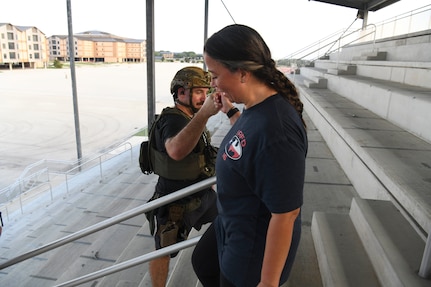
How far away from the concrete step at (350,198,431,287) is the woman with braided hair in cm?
47

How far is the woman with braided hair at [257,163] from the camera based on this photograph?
2.93 ft

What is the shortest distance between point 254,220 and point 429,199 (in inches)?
46.2

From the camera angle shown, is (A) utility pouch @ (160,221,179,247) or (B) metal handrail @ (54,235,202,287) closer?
(B) metal handrail @ (54,235,202,287)

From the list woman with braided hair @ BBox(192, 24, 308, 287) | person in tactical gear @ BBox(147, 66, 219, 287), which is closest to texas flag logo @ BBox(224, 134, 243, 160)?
woman with braided hair @ BBox(192, 24, 308, 287)

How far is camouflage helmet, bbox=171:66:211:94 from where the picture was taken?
2.02 m

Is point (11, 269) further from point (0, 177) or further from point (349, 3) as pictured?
point (349, 3)

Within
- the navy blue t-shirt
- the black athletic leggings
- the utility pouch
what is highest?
the navy blue t-shirt

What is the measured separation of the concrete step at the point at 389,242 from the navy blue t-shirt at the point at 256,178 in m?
0.60

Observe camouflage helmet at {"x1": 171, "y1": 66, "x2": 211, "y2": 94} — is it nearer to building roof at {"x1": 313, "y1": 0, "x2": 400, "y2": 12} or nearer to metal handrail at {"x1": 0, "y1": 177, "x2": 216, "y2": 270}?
metal handrail at {"x1": 0, "y1": 177, "x2": 216, "y2": 270}

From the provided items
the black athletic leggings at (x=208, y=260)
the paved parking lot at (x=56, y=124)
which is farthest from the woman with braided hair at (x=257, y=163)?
the paved parking lot at (x=56, y=124)

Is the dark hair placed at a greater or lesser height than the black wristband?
greater

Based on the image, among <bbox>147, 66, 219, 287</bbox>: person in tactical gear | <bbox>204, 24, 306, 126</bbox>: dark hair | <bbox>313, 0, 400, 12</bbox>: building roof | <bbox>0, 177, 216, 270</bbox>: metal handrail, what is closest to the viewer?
<bbox>204, 24, 306, 126</bbox>: dark hair

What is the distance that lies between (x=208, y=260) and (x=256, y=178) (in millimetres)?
649

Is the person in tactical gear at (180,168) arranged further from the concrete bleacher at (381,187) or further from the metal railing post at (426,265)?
the metal railing post at (426,265)
